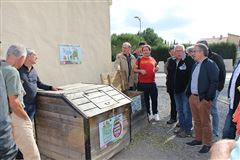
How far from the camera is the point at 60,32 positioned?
4.70 metres

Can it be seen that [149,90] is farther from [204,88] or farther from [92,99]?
[92,99]

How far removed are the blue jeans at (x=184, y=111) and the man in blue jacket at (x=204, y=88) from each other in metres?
0.68

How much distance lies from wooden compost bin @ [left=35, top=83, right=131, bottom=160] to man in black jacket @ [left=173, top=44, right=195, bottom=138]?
4.35 ft

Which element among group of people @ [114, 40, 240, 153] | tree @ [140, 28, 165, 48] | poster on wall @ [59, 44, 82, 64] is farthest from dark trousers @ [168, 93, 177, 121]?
tree @ [140, 28, 165, 48]

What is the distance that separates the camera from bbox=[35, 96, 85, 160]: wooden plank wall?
10.8ft

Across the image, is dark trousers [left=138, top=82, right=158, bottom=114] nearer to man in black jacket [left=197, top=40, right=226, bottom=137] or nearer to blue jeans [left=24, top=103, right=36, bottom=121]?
man in black jacket [left=197, top=40, right=226, bottom=137]

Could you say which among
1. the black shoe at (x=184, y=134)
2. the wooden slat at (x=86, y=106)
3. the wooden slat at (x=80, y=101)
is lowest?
the black shoe at (x=184, y=134)

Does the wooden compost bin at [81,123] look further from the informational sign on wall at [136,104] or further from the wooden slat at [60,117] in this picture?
the informational sign on wall at [136,104]

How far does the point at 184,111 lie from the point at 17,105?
3.28 m

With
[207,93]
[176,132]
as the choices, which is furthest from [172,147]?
[207,93]

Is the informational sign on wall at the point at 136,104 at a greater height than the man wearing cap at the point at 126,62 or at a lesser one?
lesser

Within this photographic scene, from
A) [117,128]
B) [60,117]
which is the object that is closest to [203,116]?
[117,128]

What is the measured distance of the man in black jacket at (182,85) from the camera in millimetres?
4656

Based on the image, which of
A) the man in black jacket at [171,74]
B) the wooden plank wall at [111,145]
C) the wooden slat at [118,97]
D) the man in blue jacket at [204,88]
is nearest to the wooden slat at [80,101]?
the wooden plank wall at [111,145]
